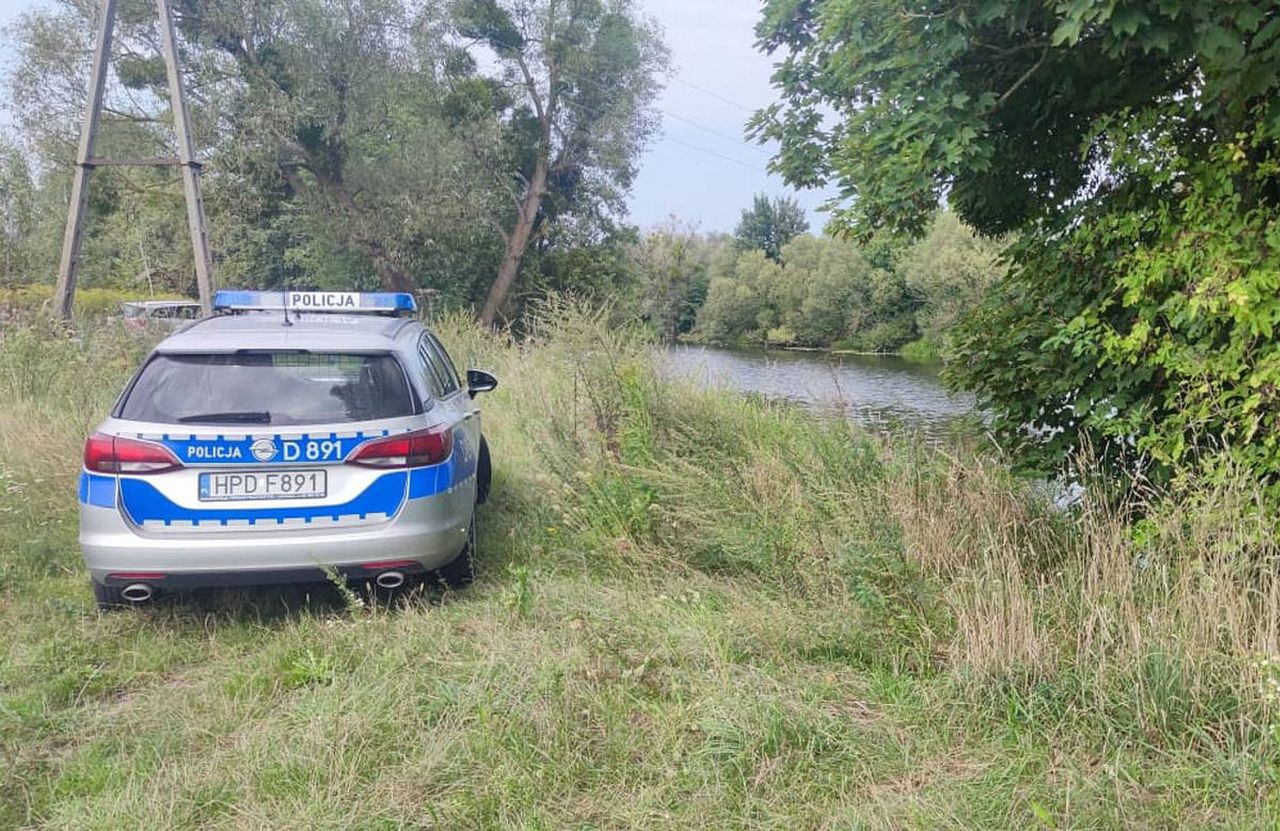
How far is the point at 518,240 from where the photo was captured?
24391 mm

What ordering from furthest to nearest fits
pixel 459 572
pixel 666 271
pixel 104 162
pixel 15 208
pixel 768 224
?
Answer: pixel 768 224
pixel 15 208
pixel 666 271
pixel 104 162
pixel 459 572

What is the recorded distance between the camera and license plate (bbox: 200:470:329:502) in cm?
369

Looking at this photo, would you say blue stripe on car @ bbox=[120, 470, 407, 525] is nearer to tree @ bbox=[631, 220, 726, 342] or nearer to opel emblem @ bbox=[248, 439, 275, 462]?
opel emblem @ bbox=[248, 439, 275, 462]

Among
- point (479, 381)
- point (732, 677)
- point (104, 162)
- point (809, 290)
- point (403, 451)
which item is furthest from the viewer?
point (809, 290)

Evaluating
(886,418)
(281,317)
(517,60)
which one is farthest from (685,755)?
(517,60)

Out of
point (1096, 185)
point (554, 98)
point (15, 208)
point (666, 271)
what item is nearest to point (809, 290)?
point (554, 98)

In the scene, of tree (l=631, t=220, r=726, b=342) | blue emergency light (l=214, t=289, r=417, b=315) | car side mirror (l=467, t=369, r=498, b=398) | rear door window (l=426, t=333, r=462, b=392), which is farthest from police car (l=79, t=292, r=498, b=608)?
tree (l=631, t=220, r=726, b=342)

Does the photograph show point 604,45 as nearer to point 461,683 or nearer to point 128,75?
point 128,75

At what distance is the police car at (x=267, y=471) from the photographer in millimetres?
3664

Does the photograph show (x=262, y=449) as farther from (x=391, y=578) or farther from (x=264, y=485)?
(x=391, y=578)

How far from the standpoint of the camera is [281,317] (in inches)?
201

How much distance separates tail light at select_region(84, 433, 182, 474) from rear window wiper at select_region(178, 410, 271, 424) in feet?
0.56

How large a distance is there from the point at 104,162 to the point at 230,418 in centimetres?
1026

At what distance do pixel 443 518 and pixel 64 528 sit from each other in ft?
9.63
